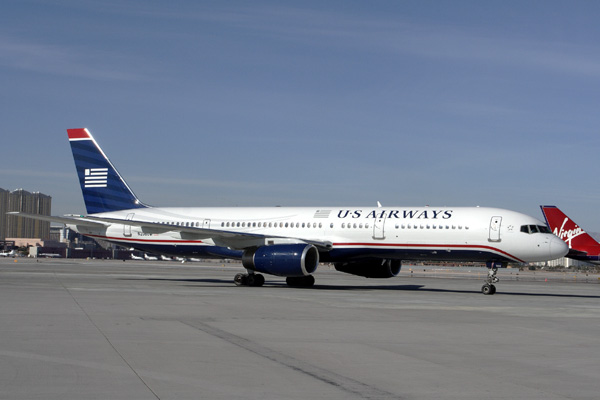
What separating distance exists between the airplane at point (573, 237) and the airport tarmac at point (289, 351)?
96.8 ft

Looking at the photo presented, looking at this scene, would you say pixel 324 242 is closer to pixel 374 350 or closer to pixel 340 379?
pixel 374 350

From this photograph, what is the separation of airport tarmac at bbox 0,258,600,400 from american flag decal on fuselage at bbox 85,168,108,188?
1747cm

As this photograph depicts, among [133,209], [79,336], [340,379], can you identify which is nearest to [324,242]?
[133,209]

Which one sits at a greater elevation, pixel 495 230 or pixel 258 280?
pixel 495 230

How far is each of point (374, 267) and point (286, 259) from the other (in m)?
5.80

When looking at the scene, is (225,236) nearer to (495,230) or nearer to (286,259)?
(286,259)

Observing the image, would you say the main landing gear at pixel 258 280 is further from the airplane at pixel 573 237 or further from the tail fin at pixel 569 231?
the tail fin at pixel 569 231

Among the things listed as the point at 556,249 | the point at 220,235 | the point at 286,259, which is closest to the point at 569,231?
the point at 556,249

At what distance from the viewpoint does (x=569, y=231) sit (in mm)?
50375

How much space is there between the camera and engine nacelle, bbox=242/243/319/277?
28.8 meters

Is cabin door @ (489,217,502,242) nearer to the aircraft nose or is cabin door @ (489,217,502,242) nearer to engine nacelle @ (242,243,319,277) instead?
the aircraft nose

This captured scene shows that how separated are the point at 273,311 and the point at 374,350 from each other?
23.7ft

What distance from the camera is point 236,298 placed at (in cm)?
2325

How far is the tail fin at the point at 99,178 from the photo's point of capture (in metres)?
37.6
